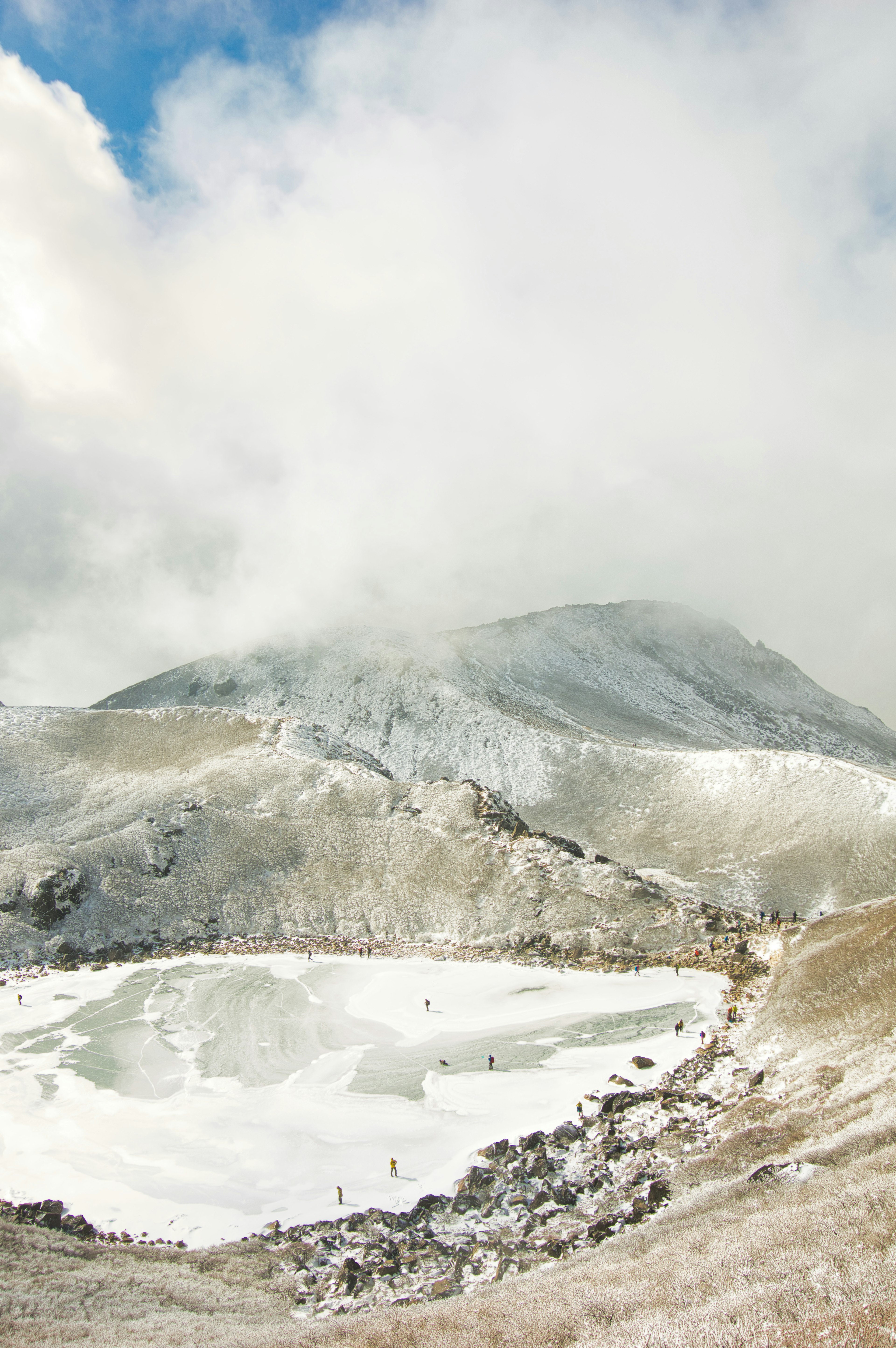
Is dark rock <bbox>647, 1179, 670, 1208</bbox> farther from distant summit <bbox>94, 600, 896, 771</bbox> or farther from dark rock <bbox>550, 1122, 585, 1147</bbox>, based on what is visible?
distant summit <bbox>94, 600, 896, 771</bbox>

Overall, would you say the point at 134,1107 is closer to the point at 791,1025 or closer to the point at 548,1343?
the point at 548,1343

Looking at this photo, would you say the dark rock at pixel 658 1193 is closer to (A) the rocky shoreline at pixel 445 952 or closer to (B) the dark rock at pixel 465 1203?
(B) the dark rock at pixel 465 1203

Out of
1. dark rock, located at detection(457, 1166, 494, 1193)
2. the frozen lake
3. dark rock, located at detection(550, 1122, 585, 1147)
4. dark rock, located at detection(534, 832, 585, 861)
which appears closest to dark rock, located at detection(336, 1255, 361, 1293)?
the frozen lake

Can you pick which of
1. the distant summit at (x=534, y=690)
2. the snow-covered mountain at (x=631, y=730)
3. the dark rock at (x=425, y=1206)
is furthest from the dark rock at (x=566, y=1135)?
the distant summit at (x=534, y=690)

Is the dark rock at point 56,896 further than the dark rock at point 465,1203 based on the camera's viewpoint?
Yes

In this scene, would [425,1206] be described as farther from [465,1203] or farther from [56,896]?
[56,896]

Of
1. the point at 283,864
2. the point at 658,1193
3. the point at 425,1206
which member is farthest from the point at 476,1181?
the point at 283,864
